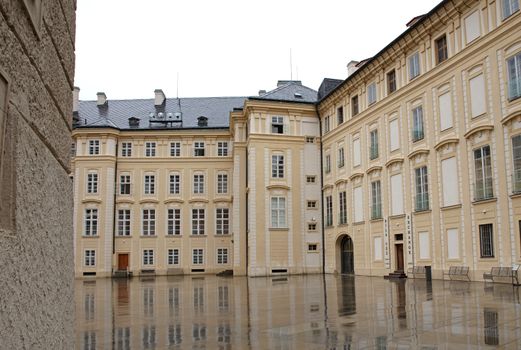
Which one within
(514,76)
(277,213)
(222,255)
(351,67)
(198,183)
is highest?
(351,67)

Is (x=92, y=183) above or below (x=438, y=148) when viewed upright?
above

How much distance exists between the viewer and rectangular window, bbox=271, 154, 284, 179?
43.2 meters

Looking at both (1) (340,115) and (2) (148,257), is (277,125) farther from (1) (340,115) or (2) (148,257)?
(2) (148,257)

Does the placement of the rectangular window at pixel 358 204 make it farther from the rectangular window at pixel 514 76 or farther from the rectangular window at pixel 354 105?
the rectangular window at pixel 514 76

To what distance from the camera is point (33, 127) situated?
117 inches

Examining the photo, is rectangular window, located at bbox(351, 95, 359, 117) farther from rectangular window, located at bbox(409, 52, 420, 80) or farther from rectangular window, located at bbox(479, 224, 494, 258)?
rectangular window, located at bbox(479, 224, 494, 258)

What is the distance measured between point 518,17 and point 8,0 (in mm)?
25363

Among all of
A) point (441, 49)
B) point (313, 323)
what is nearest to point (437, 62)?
point (441, 49)

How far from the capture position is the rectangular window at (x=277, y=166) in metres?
43.2

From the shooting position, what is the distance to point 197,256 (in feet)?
163

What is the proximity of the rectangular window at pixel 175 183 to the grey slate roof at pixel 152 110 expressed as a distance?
4872mm

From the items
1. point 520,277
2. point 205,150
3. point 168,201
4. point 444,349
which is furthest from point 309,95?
point 444,349

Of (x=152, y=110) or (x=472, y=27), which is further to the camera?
(x=152, y=110)

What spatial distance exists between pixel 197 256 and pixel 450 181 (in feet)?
91.4
